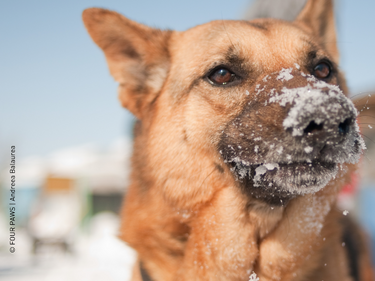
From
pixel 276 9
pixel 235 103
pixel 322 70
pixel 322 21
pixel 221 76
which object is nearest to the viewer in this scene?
pixel 235 103

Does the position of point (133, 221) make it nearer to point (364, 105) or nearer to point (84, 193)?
point (364, 105)

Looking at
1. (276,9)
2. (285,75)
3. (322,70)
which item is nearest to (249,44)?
(285,75)

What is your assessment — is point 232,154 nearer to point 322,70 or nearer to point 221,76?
point 221,76

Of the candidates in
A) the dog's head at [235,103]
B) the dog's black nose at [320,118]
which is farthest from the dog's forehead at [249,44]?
the dog's black nose at [320,118]

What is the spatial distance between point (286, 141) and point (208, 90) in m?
0.81

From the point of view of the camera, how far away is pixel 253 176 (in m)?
1.92

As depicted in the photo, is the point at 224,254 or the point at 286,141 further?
the point at 224,254

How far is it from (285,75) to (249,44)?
1.57 feet

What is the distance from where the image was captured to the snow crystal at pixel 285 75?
193cm

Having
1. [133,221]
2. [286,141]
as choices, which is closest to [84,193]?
[133,221]

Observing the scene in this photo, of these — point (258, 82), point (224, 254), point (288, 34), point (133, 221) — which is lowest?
point (133, 221)

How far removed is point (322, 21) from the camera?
3.12 meters

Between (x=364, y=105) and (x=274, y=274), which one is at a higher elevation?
(x=364, y=105)

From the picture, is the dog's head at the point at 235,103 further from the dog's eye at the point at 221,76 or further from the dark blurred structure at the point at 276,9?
the dark blurred structure at the point at 276,9
